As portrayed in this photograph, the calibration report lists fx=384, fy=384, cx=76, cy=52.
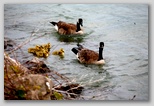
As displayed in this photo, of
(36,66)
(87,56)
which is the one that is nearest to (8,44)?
(36,66)

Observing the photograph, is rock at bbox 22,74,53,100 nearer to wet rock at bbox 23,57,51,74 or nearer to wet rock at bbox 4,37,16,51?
wet rock at bbox 23,57,51,74

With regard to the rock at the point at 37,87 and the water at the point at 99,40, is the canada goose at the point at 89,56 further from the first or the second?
the rock at the point at 37,87

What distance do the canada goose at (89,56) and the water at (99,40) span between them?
0.03 metres

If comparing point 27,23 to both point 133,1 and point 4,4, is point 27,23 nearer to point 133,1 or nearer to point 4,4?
point 4,4

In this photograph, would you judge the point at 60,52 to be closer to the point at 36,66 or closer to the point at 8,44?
the point at 36,66

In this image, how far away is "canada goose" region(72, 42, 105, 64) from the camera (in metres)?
2.95

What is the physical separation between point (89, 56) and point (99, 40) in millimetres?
148

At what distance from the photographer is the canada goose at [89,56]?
295 centimetres

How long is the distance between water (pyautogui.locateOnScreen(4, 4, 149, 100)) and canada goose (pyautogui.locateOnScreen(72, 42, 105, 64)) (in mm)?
34

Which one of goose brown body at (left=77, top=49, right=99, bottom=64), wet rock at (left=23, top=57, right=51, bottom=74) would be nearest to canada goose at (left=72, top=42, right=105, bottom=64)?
goose brown body at (left=77, top=49, right=99, bottom=64)

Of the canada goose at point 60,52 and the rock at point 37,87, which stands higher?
the canada goose at point 60,52

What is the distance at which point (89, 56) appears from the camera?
296 cm

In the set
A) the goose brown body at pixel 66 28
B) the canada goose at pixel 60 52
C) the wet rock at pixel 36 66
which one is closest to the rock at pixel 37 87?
the wet rock at pixel 36 66

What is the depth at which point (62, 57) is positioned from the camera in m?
2.98
